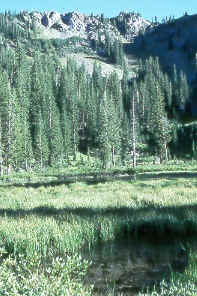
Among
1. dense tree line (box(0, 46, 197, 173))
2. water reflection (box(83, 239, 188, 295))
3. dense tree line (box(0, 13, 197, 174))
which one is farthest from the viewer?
dense tree line (box(0, 13, 197, 174))

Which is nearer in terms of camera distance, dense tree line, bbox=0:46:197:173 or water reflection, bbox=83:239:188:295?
water reflection, bbox=83:239:188:295

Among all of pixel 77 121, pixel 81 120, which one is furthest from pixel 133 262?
pixel 81 120

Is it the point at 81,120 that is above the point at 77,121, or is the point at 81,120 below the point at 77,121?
above

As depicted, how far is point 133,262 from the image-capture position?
32.6 ft

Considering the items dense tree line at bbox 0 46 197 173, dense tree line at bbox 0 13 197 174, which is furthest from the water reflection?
dense tree line at bbox 0 46 197 173

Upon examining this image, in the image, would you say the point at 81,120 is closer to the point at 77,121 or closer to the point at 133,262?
the point at 77,121

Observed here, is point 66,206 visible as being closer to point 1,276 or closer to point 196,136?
point 1,276

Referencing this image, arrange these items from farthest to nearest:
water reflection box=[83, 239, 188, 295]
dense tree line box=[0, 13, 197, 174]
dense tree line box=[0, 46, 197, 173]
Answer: dense tree line box=[0, 13, 197, 174], dense tree line box=[0, 46, 197, 173], water reflection box=[83, 239, 188, 295]

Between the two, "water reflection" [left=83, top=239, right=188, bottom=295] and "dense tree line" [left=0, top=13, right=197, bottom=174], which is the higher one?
"dense tree line" [left=0, top=13, right=197, bottom=174]

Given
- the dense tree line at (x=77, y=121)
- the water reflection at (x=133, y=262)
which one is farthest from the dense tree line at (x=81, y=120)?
the water reflection at (x=133, y=262)

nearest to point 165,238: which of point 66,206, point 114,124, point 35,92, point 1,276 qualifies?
point 66,206

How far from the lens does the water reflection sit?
852 centimetres

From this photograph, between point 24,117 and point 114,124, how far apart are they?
18830 millimetres

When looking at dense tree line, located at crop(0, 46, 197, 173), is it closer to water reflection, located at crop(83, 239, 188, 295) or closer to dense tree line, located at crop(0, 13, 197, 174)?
dense tree line, located at crop(0, 13, 197, 174)
